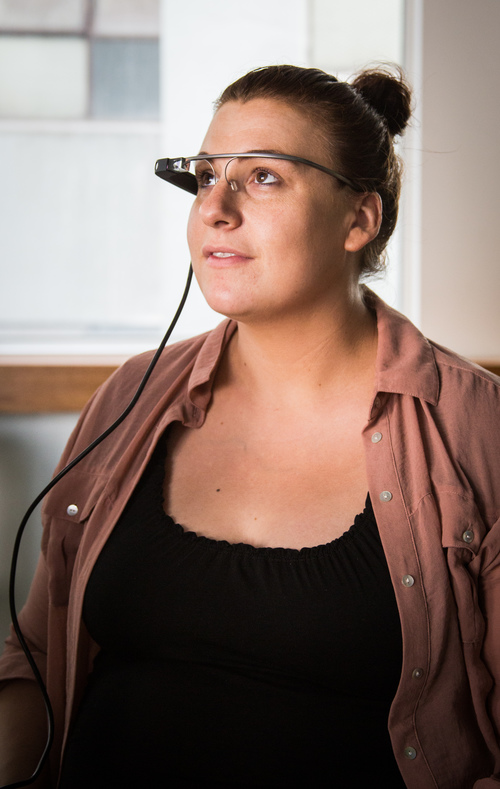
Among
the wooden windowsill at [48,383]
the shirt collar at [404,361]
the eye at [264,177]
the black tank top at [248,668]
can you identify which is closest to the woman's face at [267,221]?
the eye at [264,177]

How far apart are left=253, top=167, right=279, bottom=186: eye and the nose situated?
40 millimetres

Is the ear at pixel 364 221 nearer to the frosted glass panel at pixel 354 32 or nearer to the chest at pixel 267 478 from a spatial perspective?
the chest at pixel 267 478

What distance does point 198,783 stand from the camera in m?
0.99

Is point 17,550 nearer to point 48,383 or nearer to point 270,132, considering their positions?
point 48,383

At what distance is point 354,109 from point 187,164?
0.99ft

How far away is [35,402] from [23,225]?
52cm

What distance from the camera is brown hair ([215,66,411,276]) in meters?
1.14

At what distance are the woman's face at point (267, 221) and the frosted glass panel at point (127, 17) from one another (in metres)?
0.85

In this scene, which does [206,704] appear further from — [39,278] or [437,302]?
[39,278]

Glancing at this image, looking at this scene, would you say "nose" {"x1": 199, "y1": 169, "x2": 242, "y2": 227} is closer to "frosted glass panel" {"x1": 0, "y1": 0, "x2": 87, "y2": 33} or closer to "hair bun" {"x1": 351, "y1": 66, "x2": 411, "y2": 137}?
"hair bun" {"x1": 351, "y1": 66, "x2": 411, "y2": 137}

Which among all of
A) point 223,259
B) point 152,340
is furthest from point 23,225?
point 223,259

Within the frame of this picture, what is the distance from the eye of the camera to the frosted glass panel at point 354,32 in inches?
69.4

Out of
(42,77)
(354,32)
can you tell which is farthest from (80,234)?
(354,32)

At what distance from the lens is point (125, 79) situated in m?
1.83
